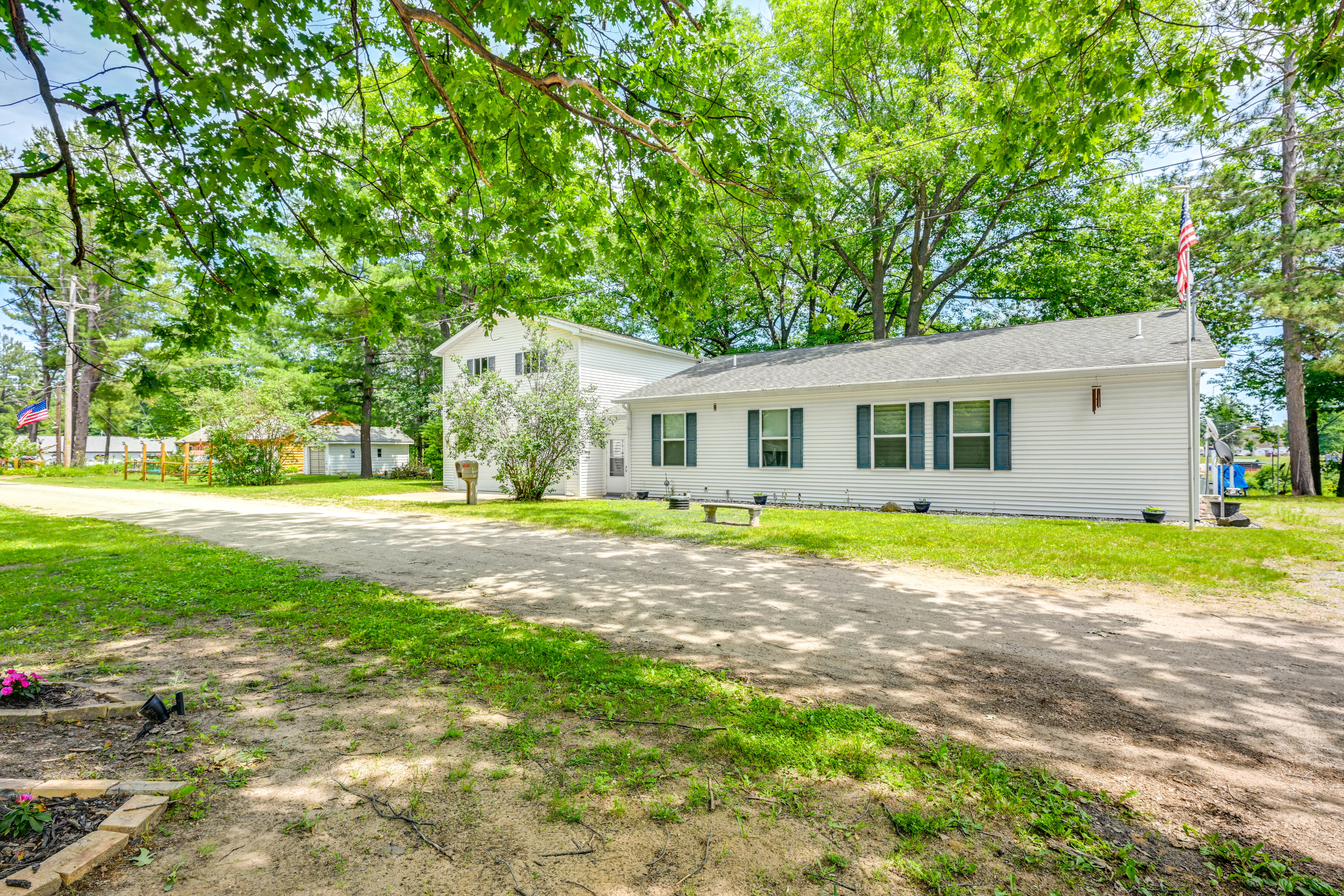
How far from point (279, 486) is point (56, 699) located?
23326 mm

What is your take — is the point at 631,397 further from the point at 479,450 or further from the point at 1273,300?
the point at 1273,300

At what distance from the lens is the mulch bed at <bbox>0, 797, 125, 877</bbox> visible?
2.00 m

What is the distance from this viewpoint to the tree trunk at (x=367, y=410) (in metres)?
27.3

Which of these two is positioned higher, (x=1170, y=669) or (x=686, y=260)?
(x=686, y=260)

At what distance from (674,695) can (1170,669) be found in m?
3.36

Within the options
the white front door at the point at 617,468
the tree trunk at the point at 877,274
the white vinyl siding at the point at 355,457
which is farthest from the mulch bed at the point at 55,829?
the white vinyl siding at the point at 355,457

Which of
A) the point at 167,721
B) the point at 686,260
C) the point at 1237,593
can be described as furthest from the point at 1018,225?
the point at 167,721

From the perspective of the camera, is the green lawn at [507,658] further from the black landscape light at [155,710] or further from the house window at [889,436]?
the house window at [889,436]

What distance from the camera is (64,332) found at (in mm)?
5141

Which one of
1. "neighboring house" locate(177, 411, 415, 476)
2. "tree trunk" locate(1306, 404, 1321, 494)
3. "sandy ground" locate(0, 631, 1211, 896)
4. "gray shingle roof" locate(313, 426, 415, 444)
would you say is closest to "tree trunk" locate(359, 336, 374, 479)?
"neighboring house" locate(177, 411, 415, 476)

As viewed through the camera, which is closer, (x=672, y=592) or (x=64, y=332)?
(x=64, y=332)

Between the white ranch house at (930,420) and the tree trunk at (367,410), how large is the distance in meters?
9.81

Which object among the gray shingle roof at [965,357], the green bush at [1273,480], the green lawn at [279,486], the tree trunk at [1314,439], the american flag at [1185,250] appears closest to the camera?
the american flag at [1185,250]

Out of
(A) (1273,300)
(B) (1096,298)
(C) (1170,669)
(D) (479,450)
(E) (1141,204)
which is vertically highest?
(E) (1141,204)
